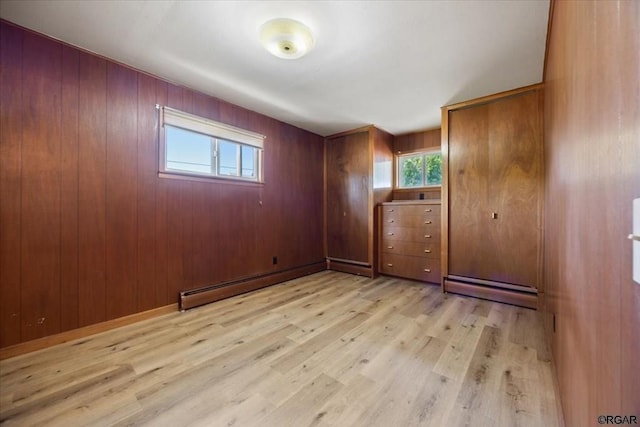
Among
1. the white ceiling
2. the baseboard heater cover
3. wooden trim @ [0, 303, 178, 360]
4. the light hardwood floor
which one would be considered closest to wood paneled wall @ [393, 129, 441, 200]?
the white ceiling

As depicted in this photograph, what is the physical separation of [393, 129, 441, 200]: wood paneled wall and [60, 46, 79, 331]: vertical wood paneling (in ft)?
13.1

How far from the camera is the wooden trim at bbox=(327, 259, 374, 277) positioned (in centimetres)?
386

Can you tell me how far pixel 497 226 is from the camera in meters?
2.81

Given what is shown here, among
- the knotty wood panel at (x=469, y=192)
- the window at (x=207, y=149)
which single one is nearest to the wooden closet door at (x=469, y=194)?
the knotty wood panel at (x=469, y=192)

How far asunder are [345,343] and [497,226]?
85.0 inches

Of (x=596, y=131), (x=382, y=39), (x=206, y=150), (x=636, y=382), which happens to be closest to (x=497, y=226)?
(x=382, y=39)

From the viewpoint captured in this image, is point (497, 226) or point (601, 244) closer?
point (601, 244)

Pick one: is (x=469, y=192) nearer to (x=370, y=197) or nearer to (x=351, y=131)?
(x=370, y=197)

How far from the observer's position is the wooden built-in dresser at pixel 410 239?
3.34 metres

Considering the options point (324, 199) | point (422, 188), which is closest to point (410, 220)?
point (422, 188)

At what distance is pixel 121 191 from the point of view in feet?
7.28

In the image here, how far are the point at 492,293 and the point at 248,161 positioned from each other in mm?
3298

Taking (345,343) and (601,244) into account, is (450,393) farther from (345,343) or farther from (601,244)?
(601,244)

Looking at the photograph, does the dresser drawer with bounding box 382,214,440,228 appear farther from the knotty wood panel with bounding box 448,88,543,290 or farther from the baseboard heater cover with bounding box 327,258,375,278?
the baseboard heater cover with bounding box 327,258,375,278
